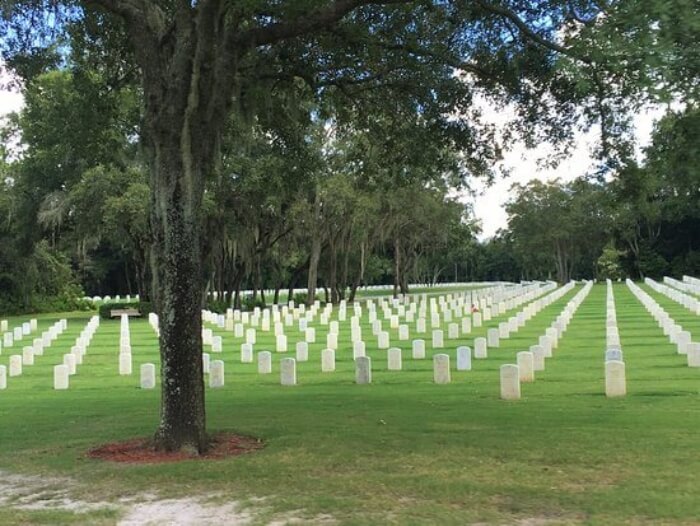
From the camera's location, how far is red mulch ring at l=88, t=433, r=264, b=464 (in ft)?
25.6

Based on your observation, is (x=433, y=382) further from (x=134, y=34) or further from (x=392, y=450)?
(x=134, y=34)

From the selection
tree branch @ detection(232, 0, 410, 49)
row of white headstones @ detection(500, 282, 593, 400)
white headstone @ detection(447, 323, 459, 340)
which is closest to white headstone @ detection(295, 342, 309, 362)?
row of white headstones @ detection(500, 282, 593, 400)

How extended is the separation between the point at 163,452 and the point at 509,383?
580cm

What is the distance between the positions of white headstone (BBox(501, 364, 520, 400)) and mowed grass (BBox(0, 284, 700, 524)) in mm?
212

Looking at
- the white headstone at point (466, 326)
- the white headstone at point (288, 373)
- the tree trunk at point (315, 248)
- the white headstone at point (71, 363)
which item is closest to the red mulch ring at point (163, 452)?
the white headstone at point (288, 373)

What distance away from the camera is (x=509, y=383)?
1150 centimetres

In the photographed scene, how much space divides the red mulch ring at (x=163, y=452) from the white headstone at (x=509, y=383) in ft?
14.9

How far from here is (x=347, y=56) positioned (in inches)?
430

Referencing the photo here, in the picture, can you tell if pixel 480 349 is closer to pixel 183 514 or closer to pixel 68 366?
pixel 68 366

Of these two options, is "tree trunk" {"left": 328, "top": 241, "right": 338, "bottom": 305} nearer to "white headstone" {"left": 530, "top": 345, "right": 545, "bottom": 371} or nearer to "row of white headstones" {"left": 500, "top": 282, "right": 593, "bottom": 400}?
"row of white headstones" {"left": 500, "top": 282, "right": 593, "bottom": 400}

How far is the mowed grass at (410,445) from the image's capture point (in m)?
5.79

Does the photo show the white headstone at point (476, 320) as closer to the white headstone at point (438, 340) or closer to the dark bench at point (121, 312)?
the white headstone at point (438, 340)

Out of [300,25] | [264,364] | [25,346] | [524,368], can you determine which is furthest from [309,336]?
[300,25]

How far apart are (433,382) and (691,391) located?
4558 millimetres
